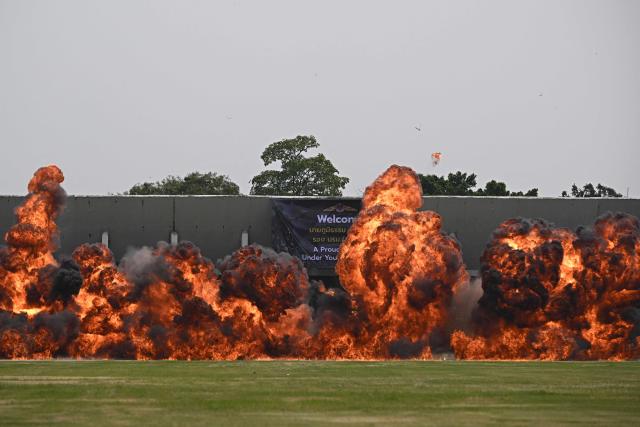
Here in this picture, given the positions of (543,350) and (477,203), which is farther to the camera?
(477,203)

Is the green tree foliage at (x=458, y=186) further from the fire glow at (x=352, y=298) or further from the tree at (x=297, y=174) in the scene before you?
the fire glow at (x=352, y=298)

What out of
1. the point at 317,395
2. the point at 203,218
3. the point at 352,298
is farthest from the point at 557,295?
the point at 317,395

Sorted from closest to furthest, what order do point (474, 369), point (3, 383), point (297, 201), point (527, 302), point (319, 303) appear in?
point (3, 383), point (474, 369), point (527, 302), point (319, 303), point (297, 201)

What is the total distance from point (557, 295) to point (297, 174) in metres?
70.0

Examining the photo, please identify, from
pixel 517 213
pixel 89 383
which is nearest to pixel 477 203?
pixel 517 213

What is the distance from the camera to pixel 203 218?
258ft

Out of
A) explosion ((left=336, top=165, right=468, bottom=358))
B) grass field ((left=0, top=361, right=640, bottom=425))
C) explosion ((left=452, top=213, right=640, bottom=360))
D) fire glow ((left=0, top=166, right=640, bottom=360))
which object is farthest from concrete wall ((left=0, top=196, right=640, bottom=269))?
grass field ((left=0, top=361, right=640, bottom=425))

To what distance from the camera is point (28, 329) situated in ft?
214

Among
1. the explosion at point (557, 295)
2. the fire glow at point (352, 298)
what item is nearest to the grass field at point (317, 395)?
the explosion at point (557, 295)

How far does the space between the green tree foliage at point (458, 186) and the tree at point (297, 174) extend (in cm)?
987

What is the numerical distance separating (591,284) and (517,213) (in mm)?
12296

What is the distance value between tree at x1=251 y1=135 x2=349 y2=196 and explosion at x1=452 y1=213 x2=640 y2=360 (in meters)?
63.7

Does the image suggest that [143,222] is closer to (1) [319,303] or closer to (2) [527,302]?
(1) [319,303]

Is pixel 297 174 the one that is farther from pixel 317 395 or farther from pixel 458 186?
pixel 317 395
